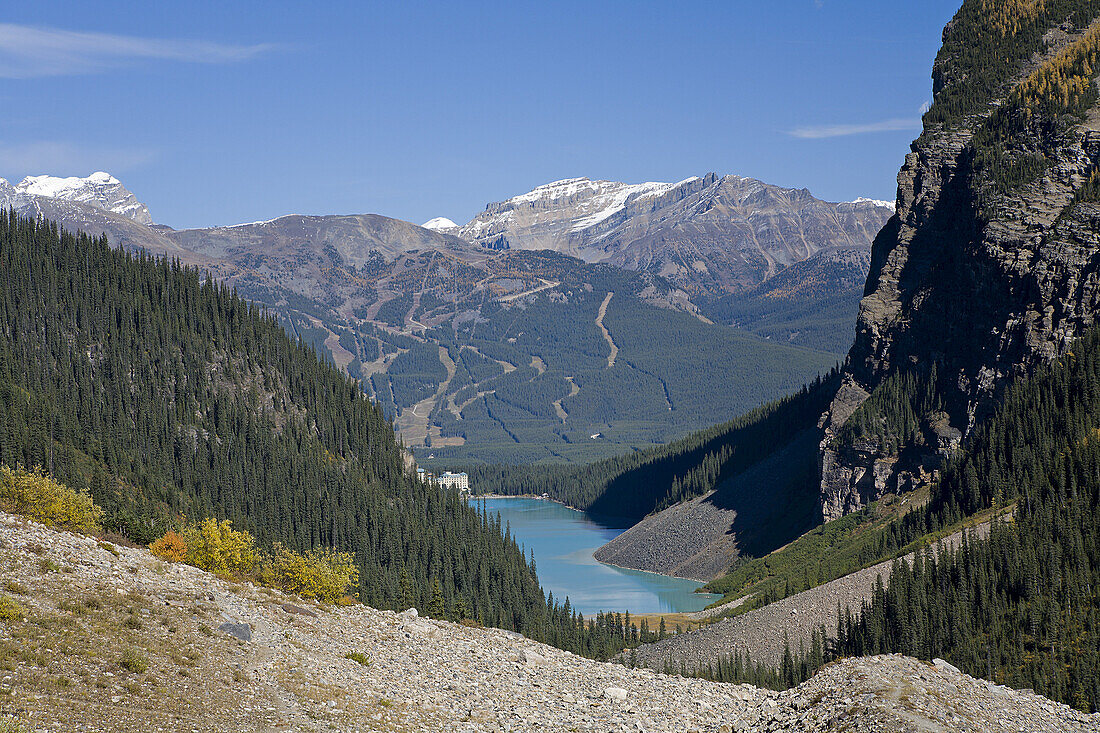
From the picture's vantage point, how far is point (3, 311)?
173875mm

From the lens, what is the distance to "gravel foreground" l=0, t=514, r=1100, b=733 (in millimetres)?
48062

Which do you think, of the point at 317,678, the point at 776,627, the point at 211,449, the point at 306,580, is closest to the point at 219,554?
the point at 306,580

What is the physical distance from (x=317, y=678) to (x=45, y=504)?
32.2m

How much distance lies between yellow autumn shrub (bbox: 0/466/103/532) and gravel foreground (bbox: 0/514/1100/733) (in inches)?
307

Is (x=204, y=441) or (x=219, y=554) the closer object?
(x=219, y=554)

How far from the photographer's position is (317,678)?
56625 millimetres

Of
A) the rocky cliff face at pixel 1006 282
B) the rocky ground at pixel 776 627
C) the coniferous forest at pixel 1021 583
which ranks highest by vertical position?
the rocky cliff face at pixel 1006 282

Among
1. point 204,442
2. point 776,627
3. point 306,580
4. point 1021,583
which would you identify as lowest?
point 776,627

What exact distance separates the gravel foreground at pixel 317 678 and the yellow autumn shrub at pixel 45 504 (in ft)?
25.6

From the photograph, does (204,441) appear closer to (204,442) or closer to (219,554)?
(204,442)

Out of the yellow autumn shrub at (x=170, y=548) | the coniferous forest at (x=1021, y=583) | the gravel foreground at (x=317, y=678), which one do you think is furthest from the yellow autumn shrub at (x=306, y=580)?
the coniferous forest at (x=1021, y=583)

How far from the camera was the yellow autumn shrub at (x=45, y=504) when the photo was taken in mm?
73188

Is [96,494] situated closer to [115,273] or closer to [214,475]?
[214,475]

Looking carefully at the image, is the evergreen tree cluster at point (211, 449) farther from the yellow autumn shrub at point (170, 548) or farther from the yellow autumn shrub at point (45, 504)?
the yellow autumn shrub at point (170, 548)
